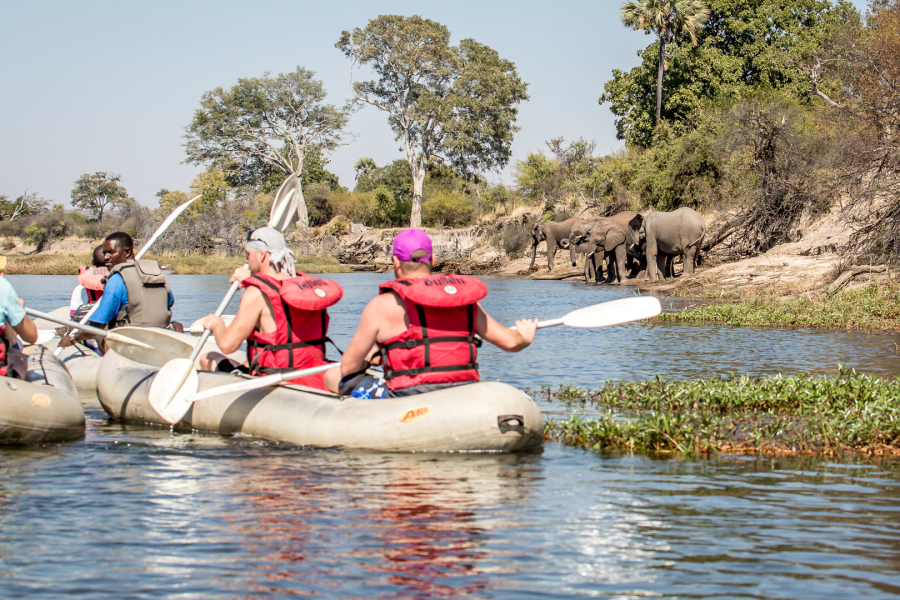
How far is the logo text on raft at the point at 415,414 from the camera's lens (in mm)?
6102

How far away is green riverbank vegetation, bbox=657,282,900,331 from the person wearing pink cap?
9.42 metres

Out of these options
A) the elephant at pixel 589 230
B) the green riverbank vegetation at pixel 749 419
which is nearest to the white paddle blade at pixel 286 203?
the green riverbank vegetation at pixel 749 419

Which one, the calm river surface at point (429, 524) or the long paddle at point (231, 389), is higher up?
the long paddle at point (231, 389)

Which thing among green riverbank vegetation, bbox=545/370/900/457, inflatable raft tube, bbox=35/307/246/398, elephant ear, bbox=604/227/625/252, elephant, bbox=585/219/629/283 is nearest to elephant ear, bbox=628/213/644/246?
elephant, bbox=585/219/629/283

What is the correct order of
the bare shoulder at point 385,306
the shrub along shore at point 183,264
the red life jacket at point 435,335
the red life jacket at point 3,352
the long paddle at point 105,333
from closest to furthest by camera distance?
the red life jacket at point 435,335, the bare shoulder at point 385,306, the red life jacket at point 3,352, the long paddle at point 105,333, the shrub along shore at point 183,264

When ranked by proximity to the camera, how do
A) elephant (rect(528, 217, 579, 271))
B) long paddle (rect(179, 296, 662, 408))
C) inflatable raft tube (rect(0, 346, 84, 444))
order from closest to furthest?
inflatable raft tube (rect(0, 346, 84, 444)), long paddle (rect(179, 296, 662, 408)), elephant (rect(528, 217, 579, 271))

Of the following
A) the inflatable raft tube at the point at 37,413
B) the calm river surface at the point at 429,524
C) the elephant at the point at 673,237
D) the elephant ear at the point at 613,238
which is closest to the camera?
the calm river surface at the point at 429,524

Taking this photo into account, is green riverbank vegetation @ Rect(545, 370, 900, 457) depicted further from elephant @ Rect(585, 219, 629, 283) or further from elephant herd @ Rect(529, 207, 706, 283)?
elephant @ Rect(585, 219, 629, 283)

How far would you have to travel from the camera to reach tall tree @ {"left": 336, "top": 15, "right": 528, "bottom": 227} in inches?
1841

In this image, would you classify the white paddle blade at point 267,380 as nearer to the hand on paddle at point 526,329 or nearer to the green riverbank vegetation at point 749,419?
the hand on paddle at point 526,329

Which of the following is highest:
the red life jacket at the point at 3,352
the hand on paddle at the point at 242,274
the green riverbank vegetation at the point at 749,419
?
the hand on paddle at the point at 242,274

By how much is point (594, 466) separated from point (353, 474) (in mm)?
1549

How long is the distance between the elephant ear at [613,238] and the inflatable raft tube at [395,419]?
23.7 metres

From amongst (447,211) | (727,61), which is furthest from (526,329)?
(447,211)
